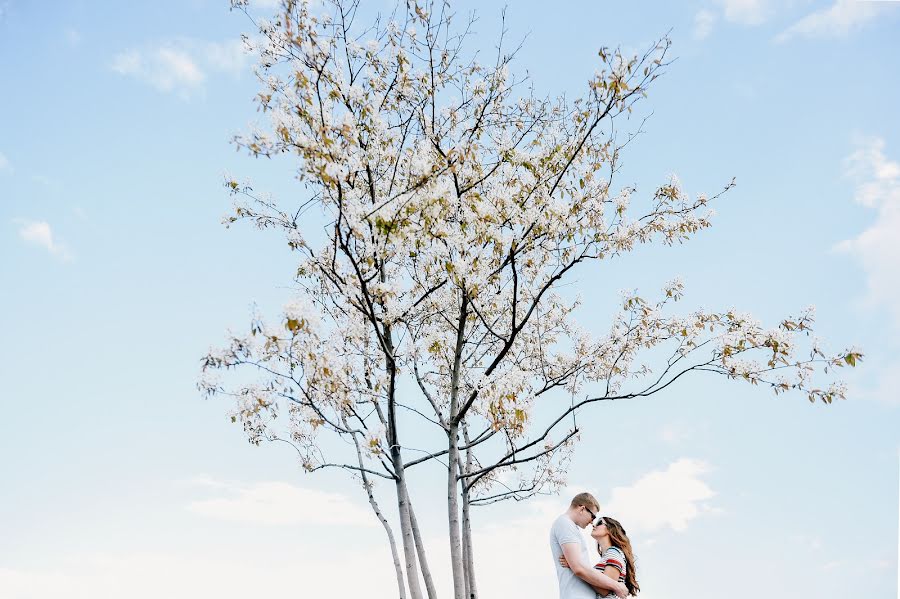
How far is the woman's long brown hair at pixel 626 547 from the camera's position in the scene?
6145 millimetres

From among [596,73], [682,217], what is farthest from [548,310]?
[596,73]

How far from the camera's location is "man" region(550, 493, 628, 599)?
580 cm

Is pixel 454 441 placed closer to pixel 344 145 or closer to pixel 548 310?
pixel 548 310

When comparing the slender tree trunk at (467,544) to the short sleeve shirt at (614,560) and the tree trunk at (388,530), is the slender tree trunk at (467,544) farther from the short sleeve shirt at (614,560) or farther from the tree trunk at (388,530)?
the short sleeve shirt at (614,560)

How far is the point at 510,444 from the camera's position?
319 inches

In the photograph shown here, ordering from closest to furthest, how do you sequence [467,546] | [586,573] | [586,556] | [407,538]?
[586,573] < [586,556] < [407,538] < [467,546]

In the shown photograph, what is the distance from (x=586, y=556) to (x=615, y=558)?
354mm

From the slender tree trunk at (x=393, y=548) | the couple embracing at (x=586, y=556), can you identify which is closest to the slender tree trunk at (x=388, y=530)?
the slender tree trunk at (x=393, y=548)

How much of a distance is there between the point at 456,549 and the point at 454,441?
4.13ft

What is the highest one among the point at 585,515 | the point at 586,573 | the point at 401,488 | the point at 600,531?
the point at 401,488

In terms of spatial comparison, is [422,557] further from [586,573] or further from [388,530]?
[586,573]

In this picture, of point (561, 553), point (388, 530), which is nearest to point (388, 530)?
point (388, 530)

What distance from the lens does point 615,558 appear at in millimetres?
6105

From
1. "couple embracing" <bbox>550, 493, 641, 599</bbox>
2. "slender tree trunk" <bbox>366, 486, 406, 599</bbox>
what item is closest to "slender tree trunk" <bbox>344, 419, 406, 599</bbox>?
"slender tree trunk" <bbox>366, 486, 406, 599</bbox>
